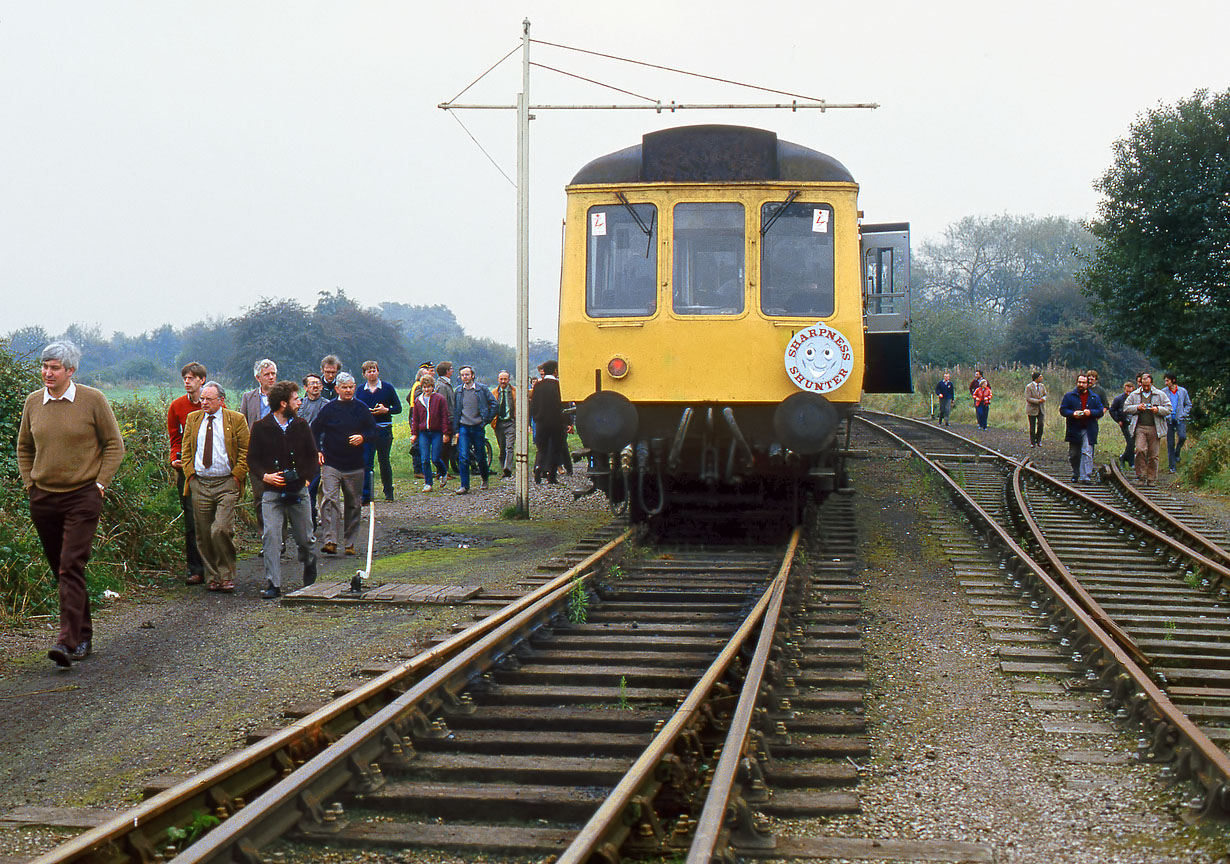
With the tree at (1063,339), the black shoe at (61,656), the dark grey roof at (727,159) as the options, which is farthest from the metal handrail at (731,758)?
the tree at (1063,339)

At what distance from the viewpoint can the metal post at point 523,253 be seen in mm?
13406

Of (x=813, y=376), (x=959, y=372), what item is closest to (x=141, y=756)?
(x=813, y=376)

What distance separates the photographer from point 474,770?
15.0 feet

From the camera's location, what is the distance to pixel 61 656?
6.77 m

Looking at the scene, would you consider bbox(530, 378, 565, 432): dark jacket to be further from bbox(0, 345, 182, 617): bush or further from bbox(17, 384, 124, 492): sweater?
bbox(17, 384, 124, 492): sweater

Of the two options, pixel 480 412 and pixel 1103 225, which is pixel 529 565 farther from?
pixel 1103 225

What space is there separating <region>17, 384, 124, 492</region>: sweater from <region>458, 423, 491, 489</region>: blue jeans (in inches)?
356

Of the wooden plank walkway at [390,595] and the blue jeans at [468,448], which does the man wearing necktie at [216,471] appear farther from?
the blue jeans at [468,448]

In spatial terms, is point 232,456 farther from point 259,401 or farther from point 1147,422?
point 1147,422

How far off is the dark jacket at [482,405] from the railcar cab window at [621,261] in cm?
647

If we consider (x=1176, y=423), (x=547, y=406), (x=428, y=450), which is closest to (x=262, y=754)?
(x=547, y=406)

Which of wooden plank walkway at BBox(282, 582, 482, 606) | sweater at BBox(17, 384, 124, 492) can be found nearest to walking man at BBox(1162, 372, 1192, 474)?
wooden plank walkway at BBox(282, 582, 482, 606)

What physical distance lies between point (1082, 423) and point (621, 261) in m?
9.62

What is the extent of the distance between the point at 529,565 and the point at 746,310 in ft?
9.27
